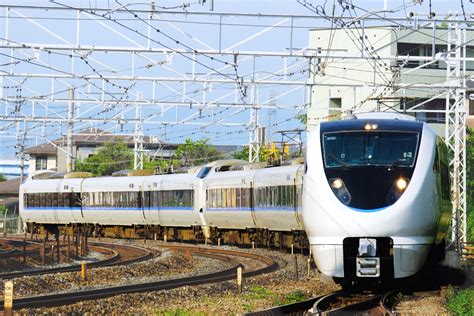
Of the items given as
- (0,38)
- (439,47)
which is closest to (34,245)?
(0,38)

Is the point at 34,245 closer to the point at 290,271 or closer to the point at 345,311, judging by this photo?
the point at 290,271

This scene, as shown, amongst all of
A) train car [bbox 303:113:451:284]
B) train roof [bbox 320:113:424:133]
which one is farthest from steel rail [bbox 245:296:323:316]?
train roof [bbox 320:113:424:133]

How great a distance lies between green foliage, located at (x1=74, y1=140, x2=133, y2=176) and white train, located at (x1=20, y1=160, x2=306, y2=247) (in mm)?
39766

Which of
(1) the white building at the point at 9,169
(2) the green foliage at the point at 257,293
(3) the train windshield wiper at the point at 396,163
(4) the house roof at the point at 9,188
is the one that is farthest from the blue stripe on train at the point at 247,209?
(1) the white building at the point at 9,169

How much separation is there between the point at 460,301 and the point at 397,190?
2111 millimetres

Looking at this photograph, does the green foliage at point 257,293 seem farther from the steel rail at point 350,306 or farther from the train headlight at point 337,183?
the train headlight at point 337,183

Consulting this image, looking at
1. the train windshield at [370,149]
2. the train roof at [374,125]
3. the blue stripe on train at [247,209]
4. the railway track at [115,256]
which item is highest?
the train roof at [374,125]

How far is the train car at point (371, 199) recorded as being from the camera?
56.9 ft

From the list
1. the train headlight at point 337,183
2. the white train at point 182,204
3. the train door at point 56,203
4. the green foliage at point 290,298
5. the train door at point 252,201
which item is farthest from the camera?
the train door at point 56,203

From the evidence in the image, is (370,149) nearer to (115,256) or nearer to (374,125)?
(374,125)

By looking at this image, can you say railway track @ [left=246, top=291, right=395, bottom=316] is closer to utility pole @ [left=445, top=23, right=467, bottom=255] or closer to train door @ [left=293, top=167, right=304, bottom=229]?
train door @ [left=293, top=167, right=304, bottom=229]

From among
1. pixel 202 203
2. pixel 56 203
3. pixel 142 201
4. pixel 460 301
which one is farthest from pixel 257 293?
pixel 56 203

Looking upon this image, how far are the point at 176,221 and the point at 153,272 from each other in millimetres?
14774

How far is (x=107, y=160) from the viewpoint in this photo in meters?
100
